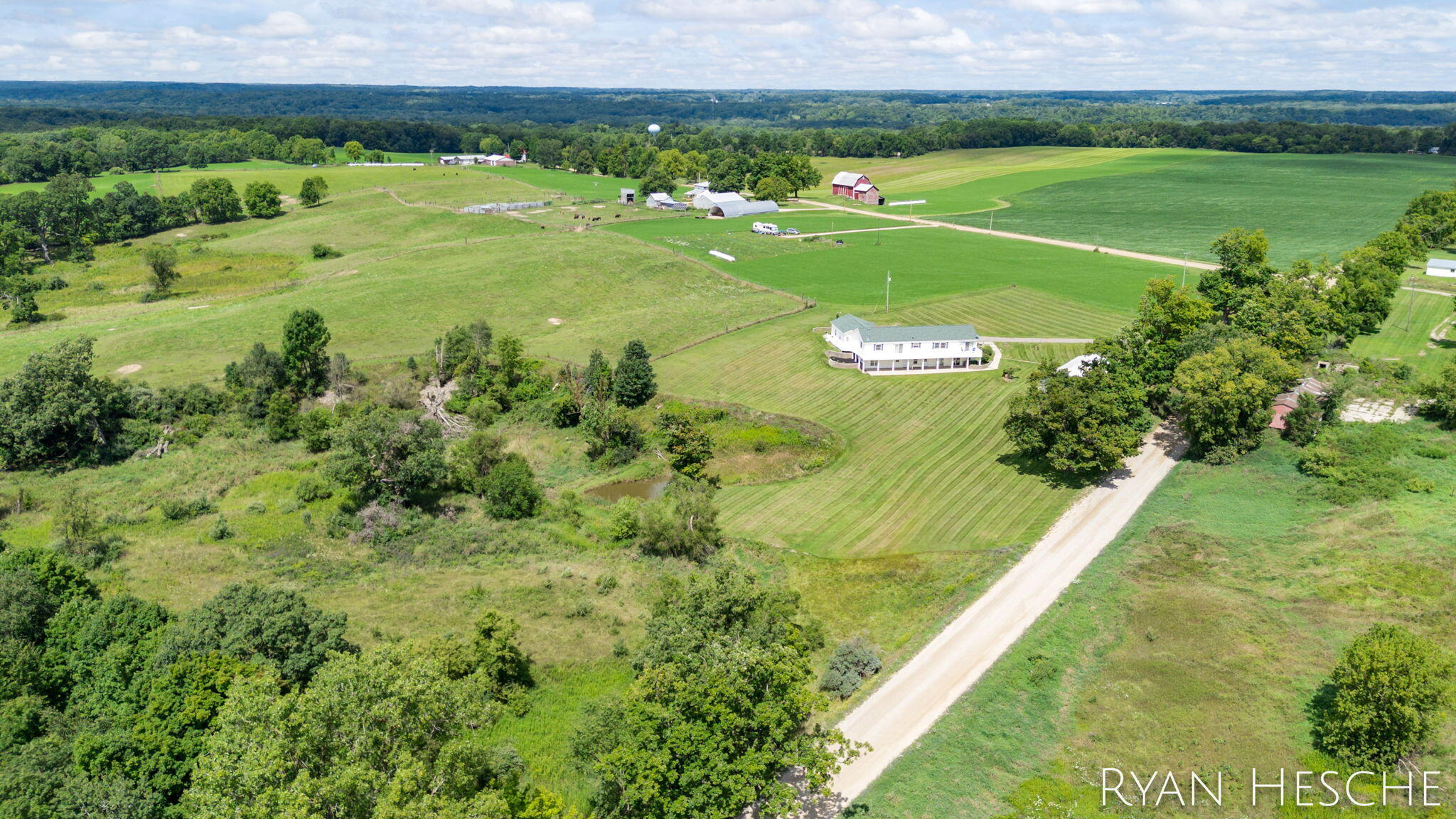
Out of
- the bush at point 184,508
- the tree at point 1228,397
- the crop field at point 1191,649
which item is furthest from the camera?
the tree at point 1228,397

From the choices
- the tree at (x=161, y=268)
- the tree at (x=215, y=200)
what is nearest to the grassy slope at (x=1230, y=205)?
the tree at (x=161, y=268)

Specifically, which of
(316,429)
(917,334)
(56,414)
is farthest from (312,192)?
(917,334)

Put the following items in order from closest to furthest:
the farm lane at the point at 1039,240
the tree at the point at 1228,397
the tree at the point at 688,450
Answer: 1. the tree at the point at 1228,397
2. the tree at the point at 688,450
3. the farm lane at the point at 1039,240

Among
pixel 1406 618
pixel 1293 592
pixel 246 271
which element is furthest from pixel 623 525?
pixel 246 271

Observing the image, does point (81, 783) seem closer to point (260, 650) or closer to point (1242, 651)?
point (260, 650)

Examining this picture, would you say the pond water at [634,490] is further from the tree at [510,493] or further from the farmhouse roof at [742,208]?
the farmhouse roof at [742,208]

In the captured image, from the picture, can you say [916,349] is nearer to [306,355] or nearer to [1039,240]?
[306,355]
